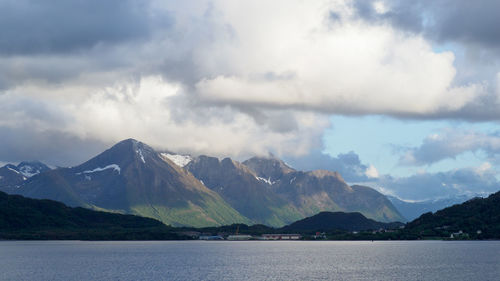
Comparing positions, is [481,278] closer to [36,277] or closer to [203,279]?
[203,279]

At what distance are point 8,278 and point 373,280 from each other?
112 m

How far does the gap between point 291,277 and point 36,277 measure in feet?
264

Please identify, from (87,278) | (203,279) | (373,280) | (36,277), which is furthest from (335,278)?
(36,277)

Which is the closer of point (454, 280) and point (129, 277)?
point (454, 280)

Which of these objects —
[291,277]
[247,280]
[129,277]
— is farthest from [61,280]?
[291,277]

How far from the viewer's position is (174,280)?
629ft

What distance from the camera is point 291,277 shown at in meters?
199

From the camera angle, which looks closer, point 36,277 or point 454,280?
point 454,280

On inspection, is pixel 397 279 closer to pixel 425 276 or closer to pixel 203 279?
pixel 425 276

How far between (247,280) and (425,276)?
2197 inches

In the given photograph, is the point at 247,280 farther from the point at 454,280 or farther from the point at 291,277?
the point at 454,280

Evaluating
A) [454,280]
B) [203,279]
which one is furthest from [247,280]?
[454,280]

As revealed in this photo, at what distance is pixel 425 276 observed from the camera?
19700 centimetres

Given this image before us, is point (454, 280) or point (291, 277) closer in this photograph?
point (454, 280)
